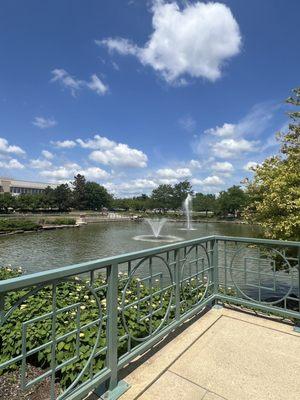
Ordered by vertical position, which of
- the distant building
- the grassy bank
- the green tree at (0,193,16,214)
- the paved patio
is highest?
the distant building

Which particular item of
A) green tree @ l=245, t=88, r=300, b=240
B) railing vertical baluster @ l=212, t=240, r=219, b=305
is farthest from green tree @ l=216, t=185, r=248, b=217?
railing vertical baluster @ l=212, t=240, r=219, b=305

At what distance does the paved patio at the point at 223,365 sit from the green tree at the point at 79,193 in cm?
8561

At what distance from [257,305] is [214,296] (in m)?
0.64

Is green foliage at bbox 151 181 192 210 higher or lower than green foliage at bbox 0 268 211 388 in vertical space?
higher

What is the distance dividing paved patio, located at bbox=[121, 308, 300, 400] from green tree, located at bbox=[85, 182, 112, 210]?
89714 millimetres

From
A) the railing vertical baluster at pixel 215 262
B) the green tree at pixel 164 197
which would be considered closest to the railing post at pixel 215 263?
the railing vertical baluster at pixel 215 262

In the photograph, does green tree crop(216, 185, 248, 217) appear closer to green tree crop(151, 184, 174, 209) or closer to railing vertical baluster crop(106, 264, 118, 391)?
green tree crop(151, 184, 174, 209)

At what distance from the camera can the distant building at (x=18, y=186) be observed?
93700mm

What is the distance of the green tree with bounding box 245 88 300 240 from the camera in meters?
6.03

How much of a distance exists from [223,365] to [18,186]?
107 m

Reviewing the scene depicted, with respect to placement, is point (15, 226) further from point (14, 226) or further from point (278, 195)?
point (278, 195)

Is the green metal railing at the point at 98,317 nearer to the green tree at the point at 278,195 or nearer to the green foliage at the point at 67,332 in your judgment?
the green foliage at the point at 67,332

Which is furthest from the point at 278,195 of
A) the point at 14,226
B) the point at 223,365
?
the point at 14,226

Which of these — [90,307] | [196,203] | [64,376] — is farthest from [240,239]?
[196,203]
